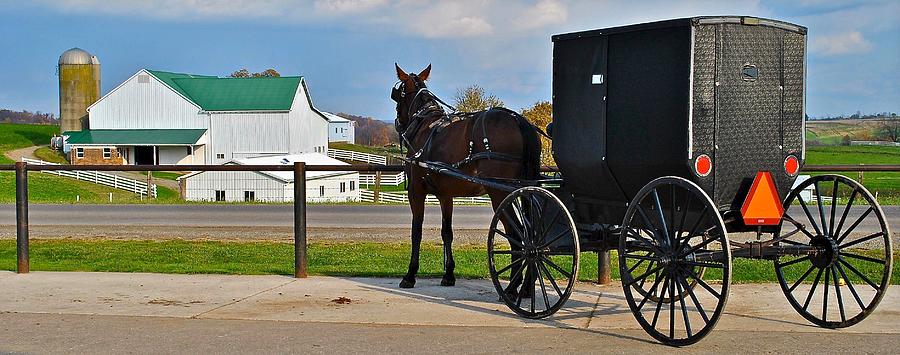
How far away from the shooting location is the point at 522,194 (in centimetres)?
835

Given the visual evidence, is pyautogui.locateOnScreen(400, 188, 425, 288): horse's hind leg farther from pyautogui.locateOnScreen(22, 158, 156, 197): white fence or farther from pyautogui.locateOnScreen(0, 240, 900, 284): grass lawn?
pyautogui.locateOnScreen(22, 158, 156, 197): white fence

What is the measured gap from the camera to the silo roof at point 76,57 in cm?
8412

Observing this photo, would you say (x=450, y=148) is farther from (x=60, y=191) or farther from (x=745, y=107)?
(x=60, y=191)

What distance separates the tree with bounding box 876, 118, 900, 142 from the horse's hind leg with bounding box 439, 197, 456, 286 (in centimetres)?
4671

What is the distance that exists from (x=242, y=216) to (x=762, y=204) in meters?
21.1

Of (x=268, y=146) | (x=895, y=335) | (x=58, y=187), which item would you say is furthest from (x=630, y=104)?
(x=268, y=146)

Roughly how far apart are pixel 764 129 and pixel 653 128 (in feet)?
2.70

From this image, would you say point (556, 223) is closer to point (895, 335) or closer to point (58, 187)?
point (895, 335)

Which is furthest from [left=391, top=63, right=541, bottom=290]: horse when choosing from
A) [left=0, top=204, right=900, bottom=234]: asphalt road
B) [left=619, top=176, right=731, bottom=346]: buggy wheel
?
[left=0, top=204, right=900, bottom=234]: asphalt road

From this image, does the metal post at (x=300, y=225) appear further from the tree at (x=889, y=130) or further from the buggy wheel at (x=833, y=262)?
the tree at (x=889, y=130)

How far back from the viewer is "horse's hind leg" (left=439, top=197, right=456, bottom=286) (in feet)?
33.7

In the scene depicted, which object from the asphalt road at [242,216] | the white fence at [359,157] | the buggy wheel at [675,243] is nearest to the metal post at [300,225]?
the buggy wheel at [675,243]

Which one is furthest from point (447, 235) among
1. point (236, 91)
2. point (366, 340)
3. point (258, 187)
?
point (236, 91)

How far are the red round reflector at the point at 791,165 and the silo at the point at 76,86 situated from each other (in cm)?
7854
